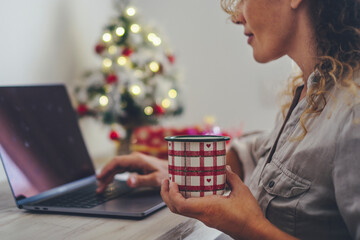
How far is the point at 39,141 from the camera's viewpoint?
0.93 meters

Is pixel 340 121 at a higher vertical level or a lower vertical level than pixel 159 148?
higher

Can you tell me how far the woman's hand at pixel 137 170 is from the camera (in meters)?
0.91

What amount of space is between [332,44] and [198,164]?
14.1 inches

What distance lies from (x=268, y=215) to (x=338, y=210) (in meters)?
0.13

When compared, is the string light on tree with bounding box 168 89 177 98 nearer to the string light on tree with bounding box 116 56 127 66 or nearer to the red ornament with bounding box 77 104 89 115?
the string light on tree with bounding box 116 56 127 66

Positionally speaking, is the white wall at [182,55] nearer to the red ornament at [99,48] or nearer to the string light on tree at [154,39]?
the red ornament at [99,48]

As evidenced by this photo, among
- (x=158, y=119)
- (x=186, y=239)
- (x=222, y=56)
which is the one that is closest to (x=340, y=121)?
(x=186, y=239)

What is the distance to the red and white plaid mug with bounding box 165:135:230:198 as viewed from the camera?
563 mm

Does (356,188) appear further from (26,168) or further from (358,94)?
(26,168)

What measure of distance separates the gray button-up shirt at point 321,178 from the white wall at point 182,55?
106cm

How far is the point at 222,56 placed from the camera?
7.44 feet

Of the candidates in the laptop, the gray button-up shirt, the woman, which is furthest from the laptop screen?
the gray button-up shirt

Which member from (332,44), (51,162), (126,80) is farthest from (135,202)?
(126,80)

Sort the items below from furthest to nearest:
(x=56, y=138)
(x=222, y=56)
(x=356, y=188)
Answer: (x=222, y=56), (x=56, y=138), (x=356, y=188)
